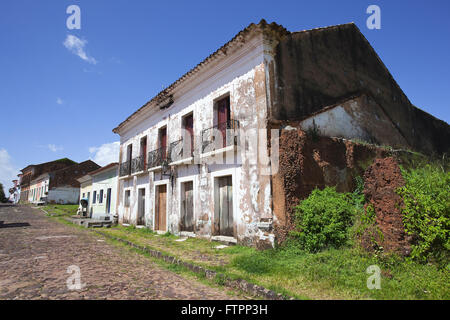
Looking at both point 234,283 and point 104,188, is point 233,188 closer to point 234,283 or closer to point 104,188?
point 234,283

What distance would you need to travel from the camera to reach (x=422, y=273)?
3727 mm

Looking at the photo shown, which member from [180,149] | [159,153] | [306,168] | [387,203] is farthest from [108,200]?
[387,203]

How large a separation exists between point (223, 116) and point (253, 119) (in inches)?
71.8

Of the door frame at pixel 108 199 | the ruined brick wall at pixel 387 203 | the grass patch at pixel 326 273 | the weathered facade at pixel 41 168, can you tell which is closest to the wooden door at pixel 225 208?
the grass patch at pixel 326 273

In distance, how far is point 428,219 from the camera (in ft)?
13.4

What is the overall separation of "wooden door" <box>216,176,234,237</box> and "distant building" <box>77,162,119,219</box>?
10.1 m

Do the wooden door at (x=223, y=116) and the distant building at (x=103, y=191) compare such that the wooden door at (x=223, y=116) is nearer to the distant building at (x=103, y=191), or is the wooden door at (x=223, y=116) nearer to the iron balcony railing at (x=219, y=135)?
the iron balcony railing at (x=219, y=135)

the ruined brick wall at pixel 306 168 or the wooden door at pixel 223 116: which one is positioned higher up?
the wooden door at pixel 223 116

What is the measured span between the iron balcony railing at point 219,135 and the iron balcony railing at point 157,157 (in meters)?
2.97

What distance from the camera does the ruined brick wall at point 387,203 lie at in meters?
4.23

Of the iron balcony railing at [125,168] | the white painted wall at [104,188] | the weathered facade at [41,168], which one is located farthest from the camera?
the weathered facade at [41,168]
